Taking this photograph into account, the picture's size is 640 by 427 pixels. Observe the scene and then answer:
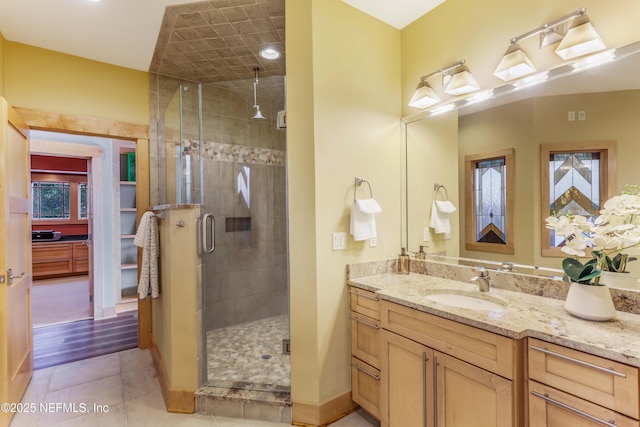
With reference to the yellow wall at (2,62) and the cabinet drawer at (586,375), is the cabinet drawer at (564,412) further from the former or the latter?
the yellow wall at (2,62)

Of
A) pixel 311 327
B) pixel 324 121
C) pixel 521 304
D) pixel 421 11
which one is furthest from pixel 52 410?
pixel 421 11

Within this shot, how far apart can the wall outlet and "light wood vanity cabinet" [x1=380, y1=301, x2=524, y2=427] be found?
1.55 feet

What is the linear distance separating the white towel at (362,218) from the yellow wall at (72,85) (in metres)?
2.51

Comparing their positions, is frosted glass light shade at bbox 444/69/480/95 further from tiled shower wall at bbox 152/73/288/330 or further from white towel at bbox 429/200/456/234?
tiled shower wall at bbox 152/73/288/330

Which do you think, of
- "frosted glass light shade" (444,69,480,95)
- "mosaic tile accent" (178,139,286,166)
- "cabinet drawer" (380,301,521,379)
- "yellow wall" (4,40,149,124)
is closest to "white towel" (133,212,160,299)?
"mosaic tile accent" (178,139,286,166)

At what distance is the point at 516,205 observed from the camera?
6.18ft

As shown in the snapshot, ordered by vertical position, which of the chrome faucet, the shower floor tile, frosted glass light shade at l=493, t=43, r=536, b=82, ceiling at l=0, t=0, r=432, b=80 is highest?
ceiling at l=0, t=0, r=432, b=80

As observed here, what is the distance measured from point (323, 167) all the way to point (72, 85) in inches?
104

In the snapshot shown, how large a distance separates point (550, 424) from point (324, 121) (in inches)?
73.4

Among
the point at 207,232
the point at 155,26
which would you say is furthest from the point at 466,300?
the point at 155,26

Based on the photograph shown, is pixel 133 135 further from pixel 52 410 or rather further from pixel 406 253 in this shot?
pixel 406 253

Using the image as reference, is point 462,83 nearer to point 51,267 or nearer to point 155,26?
point 155,26

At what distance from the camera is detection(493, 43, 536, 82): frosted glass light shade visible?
1.71 metres

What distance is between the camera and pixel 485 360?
1344mm
